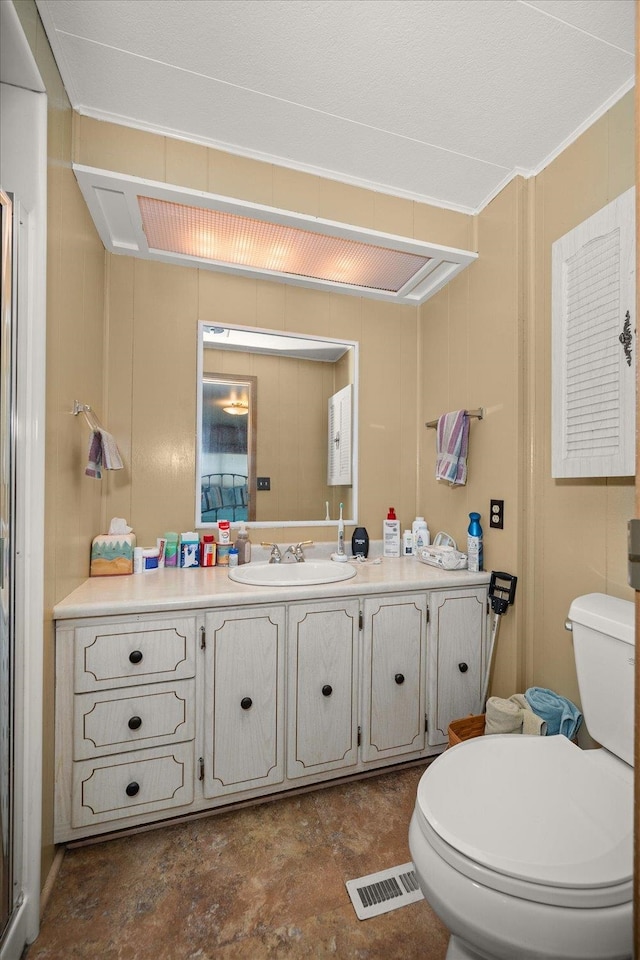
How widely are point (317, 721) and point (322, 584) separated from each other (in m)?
0.51

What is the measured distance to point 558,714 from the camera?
1.46 meters

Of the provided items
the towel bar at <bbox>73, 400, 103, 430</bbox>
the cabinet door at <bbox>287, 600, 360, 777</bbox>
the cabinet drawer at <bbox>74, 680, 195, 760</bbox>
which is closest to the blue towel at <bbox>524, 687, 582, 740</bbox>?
the cabinet door at <bbox>287, 600, 360, 777</bbox>

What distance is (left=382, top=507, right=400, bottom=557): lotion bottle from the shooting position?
225cm

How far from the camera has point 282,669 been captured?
1.57 metres

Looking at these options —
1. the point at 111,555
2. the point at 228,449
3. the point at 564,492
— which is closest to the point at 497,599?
the point at 564,492

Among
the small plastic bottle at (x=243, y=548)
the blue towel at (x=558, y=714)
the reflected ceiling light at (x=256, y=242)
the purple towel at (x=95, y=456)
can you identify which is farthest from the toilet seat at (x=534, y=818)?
the reflected ceiling light at (x=256, y=242)

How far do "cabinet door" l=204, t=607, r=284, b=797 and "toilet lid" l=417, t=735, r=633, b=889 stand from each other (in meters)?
0.67

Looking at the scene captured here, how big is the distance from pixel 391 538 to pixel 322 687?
34.0 inches

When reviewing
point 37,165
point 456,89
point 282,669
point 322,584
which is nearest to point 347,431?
point 322,584

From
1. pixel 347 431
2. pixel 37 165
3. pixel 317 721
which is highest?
pixel 37 165

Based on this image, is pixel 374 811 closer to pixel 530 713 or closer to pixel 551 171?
pixel 530 713

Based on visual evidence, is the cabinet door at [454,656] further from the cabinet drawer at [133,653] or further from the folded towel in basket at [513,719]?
the cabinet drawer at [133,653]

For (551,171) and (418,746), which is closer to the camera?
(551,171)

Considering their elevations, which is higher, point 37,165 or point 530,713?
point 37,165
